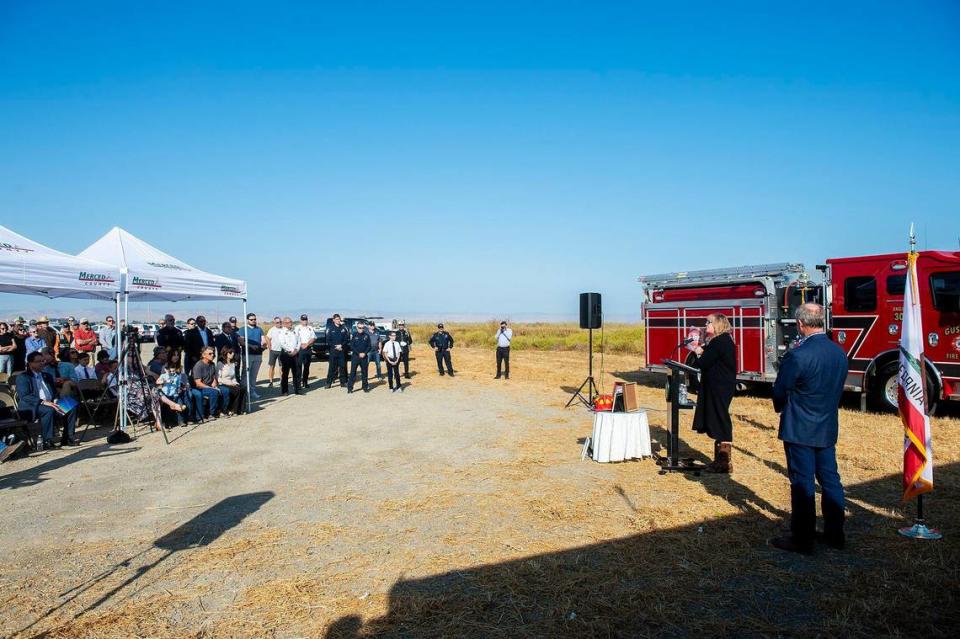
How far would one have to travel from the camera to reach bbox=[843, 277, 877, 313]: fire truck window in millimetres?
10734

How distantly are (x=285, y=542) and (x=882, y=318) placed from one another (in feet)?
34.1

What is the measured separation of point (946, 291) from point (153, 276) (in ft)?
43.4

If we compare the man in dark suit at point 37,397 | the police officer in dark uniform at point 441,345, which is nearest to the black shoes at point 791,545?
the man in dark suit at point 37,397

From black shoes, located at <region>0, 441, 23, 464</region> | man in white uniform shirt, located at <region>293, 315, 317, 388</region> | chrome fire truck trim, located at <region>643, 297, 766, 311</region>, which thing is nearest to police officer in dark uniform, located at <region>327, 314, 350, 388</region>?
man in white uniform shirt, located at <region>293, 315, 317, 388</region>

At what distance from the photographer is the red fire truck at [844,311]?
32.3 feet

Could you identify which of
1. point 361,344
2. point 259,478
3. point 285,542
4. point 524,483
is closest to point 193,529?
point 285,542

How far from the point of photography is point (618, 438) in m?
7.66

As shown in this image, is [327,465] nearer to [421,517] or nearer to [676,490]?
[421,517]

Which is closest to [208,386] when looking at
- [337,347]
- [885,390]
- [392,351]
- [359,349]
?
[359,349]

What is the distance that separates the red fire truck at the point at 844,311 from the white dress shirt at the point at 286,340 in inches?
345

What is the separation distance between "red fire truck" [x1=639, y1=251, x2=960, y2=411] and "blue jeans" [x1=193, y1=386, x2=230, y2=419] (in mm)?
8715

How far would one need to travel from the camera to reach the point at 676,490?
645cm

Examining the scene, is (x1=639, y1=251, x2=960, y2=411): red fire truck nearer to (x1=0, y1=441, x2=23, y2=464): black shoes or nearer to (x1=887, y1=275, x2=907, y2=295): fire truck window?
(x1=887, y1=275, x2=907, y2=295): fire truck window

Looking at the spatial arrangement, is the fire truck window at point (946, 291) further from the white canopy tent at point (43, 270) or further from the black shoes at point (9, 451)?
the black shoes at point (9, 451)
